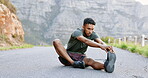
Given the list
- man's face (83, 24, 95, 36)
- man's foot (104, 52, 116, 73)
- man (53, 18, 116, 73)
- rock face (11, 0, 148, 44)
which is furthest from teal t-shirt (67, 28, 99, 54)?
rock face (11, 0, 148, 44)

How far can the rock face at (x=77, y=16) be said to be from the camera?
440 ft

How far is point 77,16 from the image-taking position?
459 ft

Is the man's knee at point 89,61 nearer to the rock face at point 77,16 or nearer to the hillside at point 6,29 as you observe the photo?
the hillside at point 6,29

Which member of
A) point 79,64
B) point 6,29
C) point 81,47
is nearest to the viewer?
point 79,64

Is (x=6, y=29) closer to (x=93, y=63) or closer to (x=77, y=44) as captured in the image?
(x=77, y=44)

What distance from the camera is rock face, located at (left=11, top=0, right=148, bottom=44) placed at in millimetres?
134250

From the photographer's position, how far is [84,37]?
505 centimetres

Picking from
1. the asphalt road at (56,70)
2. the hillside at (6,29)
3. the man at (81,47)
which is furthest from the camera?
the hillside at (6,29)

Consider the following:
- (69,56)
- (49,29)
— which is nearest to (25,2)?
(49,29)

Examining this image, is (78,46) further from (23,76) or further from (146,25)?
(146,25)

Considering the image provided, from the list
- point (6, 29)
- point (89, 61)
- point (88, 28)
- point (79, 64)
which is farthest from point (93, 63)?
point (6, 29)

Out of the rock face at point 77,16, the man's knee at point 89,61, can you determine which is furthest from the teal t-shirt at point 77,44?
the rock face at point 77,16

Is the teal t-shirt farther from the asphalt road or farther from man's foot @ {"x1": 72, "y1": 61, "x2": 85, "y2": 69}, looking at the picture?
the asphalt road

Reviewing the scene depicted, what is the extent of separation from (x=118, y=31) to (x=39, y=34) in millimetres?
43539
